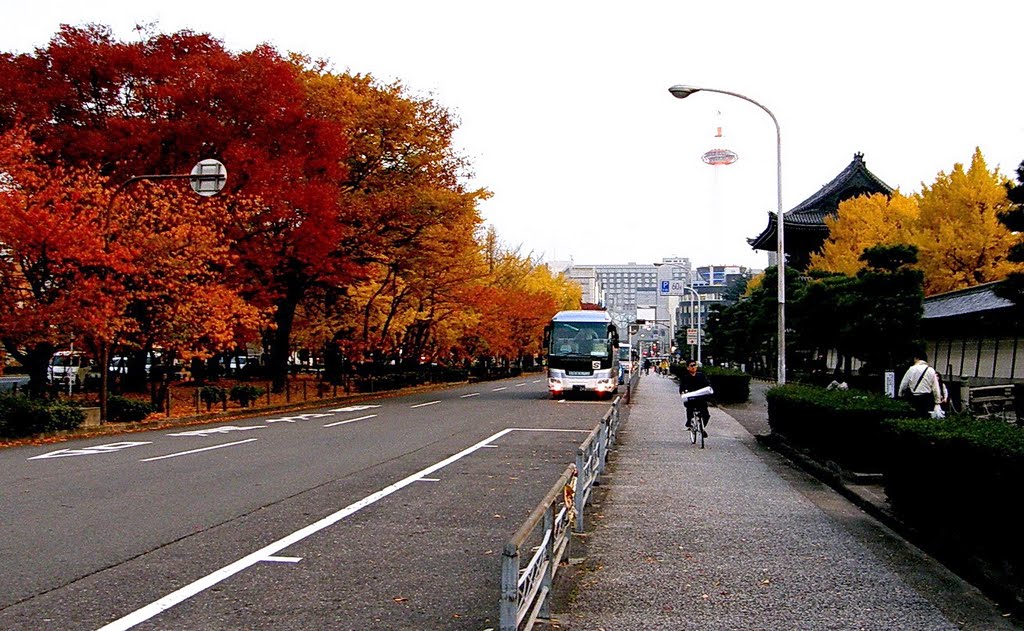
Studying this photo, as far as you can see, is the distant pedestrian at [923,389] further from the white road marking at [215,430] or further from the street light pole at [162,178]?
the street light pole at [162,178]

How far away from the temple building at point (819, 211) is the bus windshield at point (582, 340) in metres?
24.7

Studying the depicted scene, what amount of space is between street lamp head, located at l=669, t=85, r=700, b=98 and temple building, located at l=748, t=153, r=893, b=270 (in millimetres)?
35571

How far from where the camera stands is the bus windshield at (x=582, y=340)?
31.7 meters

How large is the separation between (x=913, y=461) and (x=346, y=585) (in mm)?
5386

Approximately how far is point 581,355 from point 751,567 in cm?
2454

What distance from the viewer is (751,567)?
7.09m

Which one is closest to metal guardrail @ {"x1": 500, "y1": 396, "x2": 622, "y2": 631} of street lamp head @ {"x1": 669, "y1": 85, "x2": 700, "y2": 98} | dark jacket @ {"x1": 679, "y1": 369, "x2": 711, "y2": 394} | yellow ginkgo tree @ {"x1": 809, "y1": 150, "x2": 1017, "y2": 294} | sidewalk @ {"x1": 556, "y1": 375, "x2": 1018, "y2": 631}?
sidewalk @ {"x1": 556, "y1": 375, "x2": 1018, "y2": 631}

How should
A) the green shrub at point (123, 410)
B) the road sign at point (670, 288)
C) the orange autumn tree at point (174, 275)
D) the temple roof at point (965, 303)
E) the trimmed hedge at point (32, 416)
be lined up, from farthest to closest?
the road sign at point (670, 288) < the temple roof at point (965, 303) < the orange autumn tree at point (174, 275) < the green shrub at point (123, 410) < the trimmed hedge at point (32, 416)

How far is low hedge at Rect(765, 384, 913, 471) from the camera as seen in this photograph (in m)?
11.4

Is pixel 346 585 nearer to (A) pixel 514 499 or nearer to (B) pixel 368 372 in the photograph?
(A) pixel 514 499

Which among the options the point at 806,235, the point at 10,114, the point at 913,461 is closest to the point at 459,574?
the point at 913,461

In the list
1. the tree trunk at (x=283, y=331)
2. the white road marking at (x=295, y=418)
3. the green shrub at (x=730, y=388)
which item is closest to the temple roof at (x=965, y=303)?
the green shrub at (x=730, y=388)

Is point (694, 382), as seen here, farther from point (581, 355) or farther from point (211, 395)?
point (211, 395)

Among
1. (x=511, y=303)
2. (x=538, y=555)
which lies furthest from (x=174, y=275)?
(x=511, y=303)
